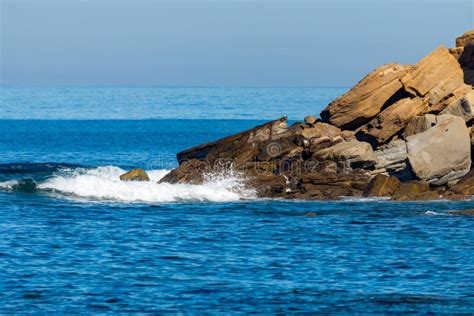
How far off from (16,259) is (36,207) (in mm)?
15333

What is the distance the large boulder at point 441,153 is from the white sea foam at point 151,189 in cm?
970

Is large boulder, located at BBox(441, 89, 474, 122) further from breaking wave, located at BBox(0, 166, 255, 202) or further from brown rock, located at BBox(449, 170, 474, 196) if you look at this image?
breaking wave, located at BBox(0, 166, 255, 202)

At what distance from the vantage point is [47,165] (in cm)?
7150

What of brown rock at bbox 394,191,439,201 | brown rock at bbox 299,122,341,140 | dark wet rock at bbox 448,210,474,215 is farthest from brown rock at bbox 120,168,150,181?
dark wet rock at bbox 448,210,474,215

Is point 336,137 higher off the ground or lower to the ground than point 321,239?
higher

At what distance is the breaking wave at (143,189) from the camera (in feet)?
180

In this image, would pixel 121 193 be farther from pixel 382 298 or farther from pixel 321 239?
pixel 382 298

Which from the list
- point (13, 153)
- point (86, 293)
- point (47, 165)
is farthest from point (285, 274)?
point (13, 153)

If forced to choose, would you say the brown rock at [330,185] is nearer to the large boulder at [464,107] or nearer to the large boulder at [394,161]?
the large boulder at [394,161]

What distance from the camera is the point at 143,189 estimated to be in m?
55.9

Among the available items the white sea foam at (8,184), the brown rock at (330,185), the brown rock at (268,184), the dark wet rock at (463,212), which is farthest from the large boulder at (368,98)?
the white sea foam at (8,184)

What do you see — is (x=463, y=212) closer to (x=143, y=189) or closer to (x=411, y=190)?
(x=411, y=190)

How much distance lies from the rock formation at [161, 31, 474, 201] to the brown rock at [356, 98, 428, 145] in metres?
0.06

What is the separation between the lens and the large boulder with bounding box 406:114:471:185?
52688mm
